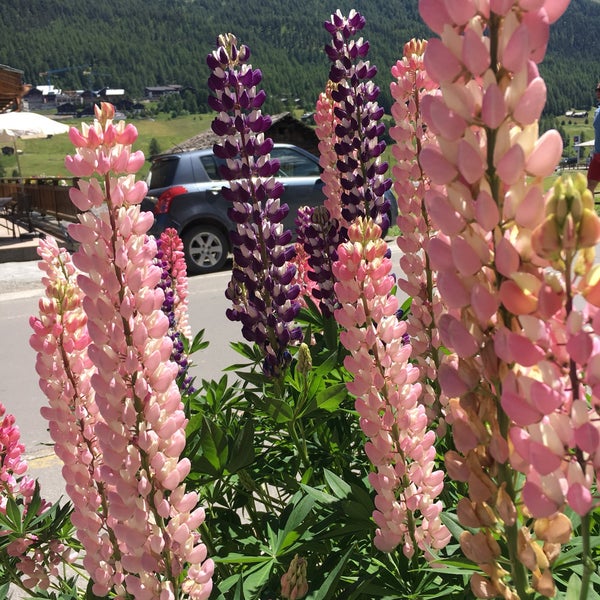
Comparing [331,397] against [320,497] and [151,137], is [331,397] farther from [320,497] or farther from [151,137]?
[151,137]

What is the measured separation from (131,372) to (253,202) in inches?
46.7

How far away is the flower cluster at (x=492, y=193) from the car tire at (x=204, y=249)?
1186 cm

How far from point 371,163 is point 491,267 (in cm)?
194

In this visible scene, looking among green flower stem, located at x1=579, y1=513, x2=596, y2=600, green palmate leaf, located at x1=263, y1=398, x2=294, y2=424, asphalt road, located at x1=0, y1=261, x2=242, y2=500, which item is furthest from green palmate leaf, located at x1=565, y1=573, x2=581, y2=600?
asphalt road, located at x1=0, y1=261, x2=242, y2=500

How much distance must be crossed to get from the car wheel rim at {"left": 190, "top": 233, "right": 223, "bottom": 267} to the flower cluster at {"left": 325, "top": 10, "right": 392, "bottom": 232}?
393 inches

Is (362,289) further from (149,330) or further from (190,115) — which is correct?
(190,115)

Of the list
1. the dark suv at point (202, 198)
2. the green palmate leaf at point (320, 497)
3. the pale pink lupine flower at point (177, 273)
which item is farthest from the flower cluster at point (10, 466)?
the dark suv at point (202, 198)

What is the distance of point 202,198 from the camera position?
40.5 feet

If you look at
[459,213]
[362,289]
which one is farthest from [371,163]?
[459,213]

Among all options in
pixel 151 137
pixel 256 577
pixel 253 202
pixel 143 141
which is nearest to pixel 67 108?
pixel 151 137

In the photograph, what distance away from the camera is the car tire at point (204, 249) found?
1246 centimetres

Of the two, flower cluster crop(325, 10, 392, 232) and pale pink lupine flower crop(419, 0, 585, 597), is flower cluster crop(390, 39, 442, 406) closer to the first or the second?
flower cluster crop(325, 10, 392, 232)

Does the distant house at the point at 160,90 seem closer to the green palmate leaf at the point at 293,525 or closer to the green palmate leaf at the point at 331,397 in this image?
the green palmate leaf at the point at 331,397

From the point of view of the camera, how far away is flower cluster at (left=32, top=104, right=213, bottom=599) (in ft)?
3.72
